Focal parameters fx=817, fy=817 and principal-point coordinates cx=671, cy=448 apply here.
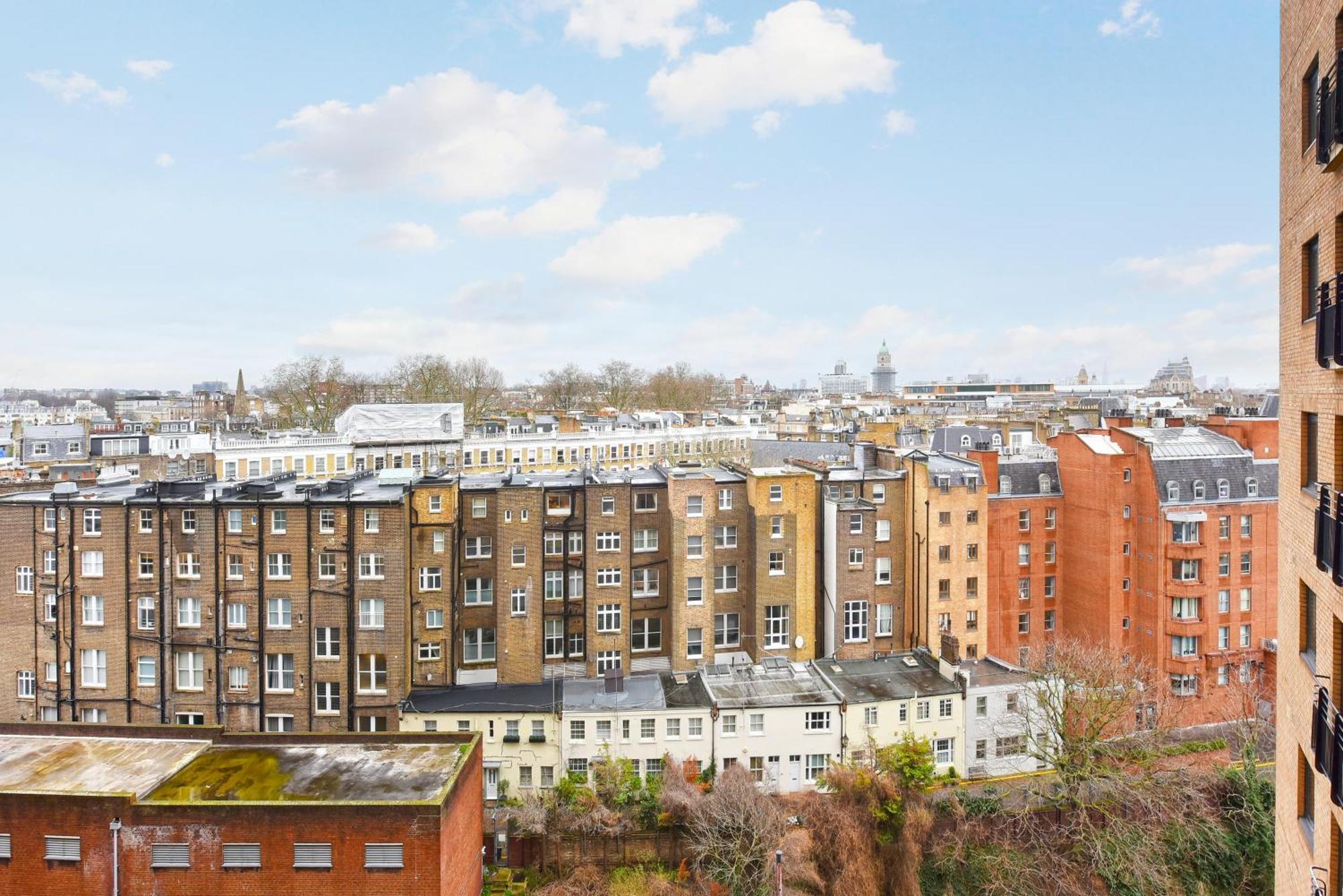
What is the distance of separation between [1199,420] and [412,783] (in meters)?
66.5

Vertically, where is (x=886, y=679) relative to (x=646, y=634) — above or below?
below

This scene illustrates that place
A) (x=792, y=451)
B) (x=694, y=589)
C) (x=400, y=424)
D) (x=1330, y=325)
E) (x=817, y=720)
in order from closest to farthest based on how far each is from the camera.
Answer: (x=1330, y=325)
(x=817, y=720)
(x=694, y=589)
(x=400, y=424)
(x=792, y=451)

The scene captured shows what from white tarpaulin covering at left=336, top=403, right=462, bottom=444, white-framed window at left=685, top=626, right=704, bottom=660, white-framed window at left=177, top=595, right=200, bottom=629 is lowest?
white-framed window at left=685, top=626, right=704, bottom=660

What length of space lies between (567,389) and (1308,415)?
14356cm

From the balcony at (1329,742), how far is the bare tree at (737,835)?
65.4ft

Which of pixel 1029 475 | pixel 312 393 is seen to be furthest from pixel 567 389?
pixel 1029 475

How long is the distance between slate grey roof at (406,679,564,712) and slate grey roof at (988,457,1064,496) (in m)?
27.4

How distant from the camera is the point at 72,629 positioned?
3519 cm

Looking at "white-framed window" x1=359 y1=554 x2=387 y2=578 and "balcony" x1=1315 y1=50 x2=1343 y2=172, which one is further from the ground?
"balcony" x1=1315 y1=50 x2=1343 y2=172

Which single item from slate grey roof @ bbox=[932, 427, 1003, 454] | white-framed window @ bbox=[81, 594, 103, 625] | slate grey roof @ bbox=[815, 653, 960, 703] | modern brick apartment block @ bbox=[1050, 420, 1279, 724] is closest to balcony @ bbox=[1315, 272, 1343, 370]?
slate grey roof @ bbox=[815, 653, 960, 703]

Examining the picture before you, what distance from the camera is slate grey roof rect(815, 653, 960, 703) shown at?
35.3 metres

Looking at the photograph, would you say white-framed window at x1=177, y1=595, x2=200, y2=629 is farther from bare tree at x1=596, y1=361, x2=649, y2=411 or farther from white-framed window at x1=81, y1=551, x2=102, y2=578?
bare tree at x1=596, y1=361, x2=649, y2=411

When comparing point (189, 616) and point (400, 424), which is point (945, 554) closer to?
point (189, 616)

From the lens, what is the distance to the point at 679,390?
487 ft
